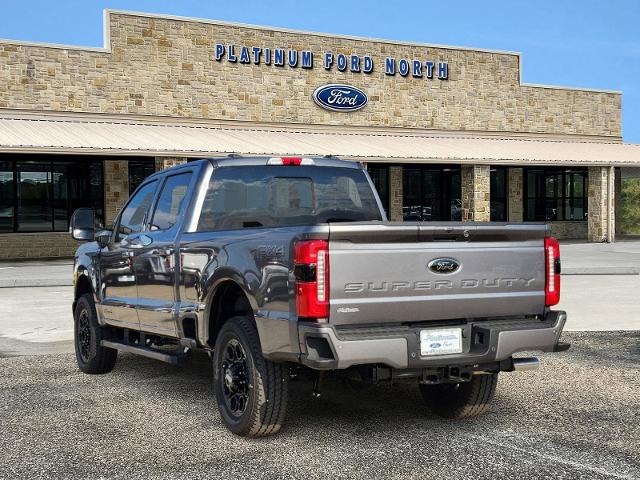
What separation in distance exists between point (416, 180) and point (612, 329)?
23.8 meters

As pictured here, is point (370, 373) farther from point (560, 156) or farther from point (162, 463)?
point (560, 156)

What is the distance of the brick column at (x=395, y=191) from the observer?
34156 millimetres

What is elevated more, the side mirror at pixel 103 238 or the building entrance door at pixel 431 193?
the building entrance door at pixel 431 193

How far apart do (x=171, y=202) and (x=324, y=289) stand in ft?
8.65

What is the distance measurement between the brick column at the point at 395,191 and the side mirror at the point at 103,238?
26.2 meters

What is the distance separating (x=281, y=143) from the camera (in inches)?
1104

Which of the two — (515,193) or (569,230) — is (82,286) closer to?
(515,193)

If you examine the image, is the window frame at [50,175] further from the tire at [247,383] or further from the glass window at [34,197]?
the tire at [247,383]

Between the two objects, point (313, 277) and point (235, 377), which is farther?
point (235, 377)

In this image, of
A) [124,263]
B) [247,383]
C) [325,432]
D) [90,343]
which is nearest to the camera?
[247,383]

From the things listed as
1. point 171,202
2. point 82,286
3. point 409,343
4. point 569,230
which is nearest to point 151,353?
point 171,202

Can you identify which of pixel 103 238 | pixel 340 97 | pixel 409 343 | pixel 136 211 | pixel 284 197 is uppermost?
pixel 340 97

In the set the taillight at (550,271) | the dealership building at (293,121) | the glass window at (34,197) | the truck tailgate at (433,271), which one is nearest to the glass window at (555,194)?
the dealership building at (293,121)

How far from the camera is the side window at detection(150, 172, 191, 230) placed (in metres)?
7.29
